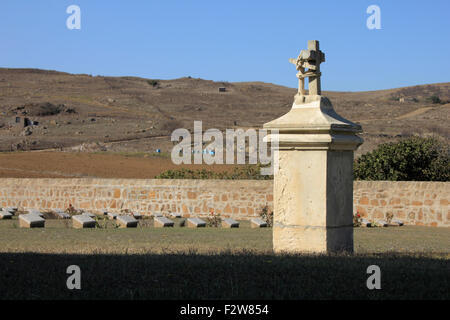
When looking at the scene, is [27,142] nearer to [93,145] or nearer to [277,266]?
[93,145]

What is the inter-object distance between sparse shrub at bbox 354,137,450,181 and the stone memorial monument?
13270mm

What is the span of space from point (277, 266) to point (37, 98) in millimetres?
84675

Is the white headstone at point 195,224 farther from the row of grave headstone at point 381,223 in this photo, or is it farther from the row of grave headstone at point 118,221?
the row of grave headstone at point 381,223

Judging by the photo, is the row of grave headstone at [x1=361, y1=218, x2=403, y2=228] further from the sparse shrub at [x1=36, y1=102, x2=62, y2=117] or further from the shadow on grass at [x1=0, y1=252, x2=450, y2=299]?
the sparse shrub at [x1=36, y1=102, x2=62, y2=117]

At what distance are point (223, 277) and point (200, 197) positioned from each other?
46.9 ft

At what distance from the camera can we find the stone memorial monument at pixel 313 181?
730cm

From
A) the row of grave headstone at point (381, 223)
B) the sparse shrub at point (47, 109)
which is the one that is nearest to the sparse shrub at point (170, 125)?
the sparse shrub at point (47, 109)

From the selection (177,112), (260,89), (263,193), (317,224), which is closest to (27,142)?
(177,112)

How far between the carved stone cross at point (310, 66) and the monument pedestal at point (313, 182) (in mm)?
323

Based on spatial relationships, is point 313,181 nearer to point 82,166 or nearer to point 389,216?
point 389,216

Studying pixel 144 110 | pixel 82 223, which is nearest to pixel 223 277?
pixel 82 223

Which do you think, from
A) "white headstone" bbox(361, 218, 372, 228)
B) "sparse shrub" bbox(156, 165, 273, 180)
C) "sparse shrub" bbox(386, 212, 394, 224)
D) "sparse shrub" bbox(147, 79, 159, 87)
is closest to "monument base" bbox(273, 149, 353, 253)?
"white headstone" bbox(361, 218, 372, 228)

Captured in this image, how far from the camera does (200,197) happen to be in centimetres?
1989

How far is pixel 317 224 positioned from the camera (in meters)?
7.34
